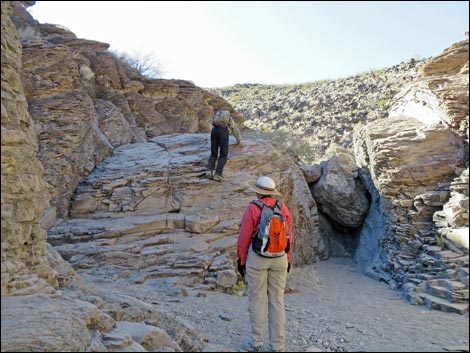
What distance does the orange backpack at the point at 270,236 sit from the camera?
3.99 m

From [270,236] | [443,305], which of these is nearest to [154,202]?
[270,236]

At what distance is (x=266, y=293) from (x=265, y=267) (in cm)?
32

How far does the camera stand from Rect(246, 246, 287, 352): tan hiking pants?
13.2 ft

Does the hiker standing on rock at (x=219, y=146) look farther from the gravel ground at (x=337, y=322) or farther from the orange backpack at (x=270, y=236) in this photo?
the orange backpack at (x=270, y=236)

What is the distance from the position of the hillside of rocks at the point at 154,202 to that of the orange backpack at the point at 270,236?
122cm

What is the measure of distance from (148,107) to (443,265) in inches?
461

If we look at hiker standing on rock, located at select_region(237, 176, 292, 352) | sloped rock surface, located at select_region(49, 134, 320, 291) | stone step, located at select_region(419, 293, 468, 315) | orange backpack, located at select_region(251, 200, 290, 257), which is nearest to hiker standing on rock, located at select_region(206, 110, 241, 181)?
sloped rock surface, located at select_region(49, 134, 320, 291)

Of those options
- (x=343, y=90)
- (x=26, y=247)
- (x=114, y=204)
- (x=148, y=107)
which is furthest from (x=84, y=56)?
(x=343, y=90)

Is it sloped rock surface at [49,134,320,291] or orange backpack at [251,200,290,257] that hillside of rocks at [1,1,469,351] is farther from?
orange backpack at [251,200,290,257]

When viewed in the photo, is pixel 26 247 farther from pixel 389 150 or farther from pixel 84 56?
pixel 84 56

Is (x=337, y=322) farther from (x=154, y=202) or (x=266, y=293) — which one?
Answer: (x=154, y=202)

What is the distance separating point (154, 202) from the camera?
9.20 meters

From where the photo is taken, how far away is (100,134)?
1119 cm

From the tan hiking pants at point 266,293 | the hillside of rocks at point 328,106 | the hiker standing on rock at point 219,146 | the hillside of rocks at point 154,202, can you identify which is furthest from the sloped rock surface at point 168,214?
the hillside of rocks at point 328,106
